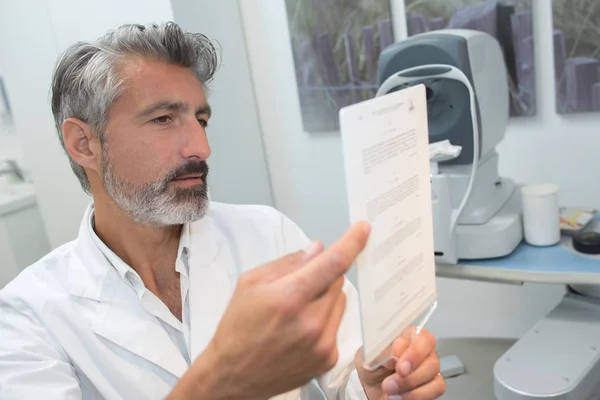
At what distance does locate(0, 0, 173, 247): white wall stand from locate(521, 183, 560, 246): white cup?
52.6 inches

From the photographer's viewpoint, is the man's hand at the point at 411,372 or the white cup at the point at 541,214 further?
the white cup at the point at 541,214

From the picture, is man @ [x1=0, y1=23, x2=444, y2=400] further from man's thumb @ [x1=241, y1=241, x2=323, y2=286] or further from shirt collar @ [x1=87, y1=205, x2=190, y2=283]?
man's thumb @ [x1=241, y1=241, x2=323, y2=286]

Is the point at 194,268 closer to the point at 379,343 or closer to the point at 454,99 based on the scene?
the point at 379,343

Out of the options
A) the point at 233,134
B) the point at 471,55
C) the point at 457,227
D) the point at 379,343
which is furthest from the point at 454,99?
the point at 233,134

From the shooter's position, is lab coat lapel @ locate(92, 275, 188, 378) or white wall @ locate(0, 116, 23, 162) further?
white wall @ locate(0, 116, 23, 162)

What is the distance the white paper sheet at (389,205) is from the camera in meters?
0.54

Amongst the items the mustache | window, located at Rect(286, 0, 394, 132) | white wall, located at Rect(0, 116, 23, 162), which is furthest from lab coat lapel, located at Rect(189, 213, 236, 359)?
white wall, located at Rect(0, 116, 23, 162)

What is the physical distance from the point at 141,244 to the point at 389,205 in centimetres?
70

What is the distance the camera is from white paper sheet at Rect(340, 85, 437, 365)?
0.54 meters

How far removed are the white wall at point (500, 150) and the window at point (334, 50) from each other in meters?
0.08

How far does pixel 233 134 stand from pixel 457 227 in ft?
3.70

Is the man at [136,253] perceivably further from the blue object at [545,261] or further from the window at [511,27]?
the window at [511,27]

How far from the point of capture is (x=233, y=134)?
2.23 metres

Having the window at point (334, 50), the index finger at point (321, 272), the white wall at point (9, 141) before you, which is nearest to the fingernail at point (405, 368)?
the index finger at point (321, 272)
